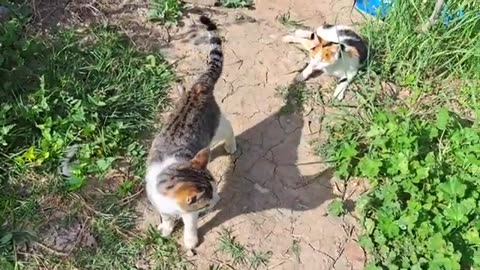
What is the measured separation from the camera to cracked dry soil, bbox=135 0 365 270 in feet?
12.4

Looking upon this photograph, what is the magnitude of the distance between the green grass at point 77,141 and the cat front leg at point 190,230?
0.07 meters

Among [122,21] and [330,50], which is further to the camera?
[122,21]

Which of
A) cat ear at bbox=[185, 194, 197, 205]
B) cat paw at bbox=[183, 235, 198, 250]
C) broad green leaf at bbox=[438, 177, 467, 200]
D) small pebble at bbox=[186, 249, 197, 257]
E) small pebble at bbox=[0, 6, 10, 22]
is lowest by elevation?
small pebble at bbox=[186, 249, 197, 257]

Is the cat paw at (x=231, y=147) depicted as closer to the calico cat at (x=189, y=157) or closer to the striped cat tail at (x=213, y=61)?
the calico cat at (x=189, y=157)

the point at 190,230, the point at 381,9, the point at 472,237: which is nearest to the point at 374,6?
the point at 381,9

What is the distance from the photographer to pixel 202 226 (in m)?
3.79

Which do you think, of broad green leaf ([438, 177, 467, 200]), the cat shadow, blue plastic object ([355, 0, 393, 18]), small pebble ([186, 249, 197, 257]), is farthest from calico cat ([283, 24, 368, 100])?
small pebble ([186, 249, 197, 257])

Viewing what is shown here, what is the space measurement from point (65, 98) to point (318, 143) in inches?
60.6

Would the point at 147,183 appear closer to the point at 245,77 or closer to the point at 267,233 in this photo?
the point at 267,233

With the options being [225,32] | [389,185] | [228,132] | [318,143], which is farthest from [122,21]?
[389,185]

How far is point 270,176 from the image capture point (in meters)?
4.08

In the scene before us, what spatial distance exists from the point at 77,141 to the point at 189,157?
0.84 meters

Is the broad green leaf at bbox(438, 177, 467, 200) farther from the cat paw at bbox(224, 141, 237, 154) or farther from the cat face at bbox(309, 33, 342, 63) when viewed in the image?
the cat paw at bbox(224, 141, 237, 154)

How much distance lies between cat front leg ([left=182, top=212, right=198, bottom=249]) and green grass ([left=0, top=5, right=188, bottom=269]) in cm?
7
